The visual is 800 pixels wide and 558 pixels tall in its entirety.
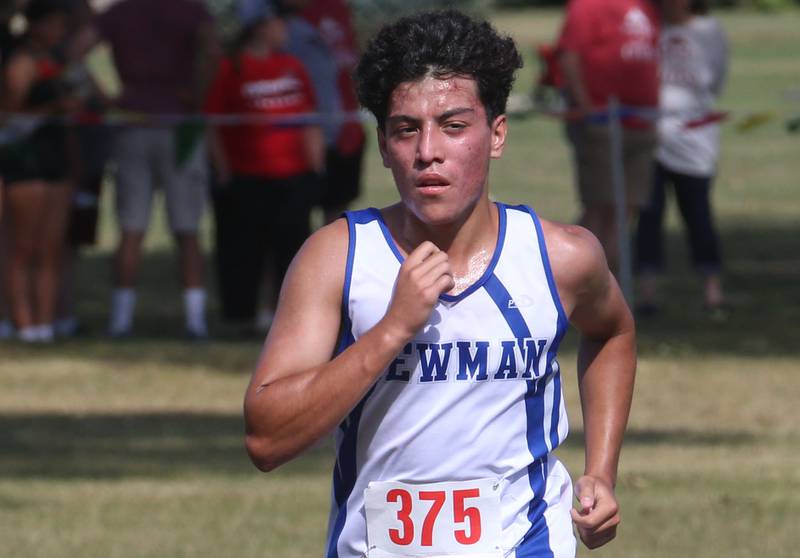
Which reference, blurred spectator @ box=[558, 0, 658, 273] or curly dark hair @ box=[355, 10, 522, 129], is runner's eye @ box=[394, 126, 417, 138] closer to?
curly dark hair @ box=[355, 10, 522, 129]

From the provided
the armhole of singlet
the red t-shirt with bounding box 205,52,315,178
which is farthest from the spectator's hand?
the red t-shirt with bounding box 205,52,315,178

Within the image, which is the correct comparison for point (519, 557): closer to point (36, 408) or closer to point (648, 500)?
point (648, 500)

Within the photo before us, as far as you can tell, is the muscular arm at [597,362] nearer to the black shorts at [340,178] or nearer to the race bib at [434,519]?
the race bib at [434,519]

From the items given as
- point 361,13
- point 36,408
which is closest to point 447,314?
point 36,408

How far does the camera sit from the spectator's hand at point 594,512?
11.9ft

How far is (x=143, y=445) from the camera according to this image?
339 inches

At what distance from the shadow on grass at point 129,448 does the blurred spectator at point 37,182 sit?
82.9 inches

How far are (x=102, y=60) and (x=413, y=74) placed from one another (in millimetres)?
40453

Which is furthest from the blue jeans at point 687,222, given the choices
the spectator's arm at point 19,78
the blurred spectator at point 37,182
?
the spectator's arm at point 19,78

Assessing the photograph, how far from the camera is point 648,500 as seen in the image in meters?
7.45

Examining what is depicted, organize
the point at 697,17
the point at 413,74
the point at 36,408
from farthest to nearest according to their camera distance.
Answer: the point at 697,17 → the point at 36,408 → the point at 413,74

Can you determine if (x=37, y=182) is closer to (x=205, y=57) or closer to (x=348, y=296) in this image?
(x=205, y=57)

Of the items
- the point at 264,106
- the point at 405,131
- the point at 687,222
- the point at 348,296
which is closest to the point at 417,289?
the point at 348,296

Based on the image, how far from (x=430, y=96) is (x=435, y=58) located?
0.08 meters
